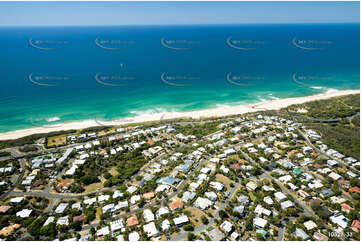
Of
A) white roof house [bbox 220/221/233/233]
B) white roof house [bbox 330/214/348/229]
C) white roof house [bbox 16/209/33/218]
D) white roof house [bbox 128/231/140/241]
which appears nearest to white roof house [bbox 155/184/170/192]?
white roof house [bbox 128/231/140/241]

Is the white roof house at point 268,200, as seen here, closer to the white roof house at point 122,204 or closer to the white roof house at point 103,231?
the white roof house at point 122,204

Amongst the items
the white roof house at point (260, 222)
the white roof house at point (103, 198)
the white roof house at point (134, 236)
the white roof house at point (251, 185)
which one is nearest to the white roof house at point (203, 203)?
the white roof house at point (260, 222)

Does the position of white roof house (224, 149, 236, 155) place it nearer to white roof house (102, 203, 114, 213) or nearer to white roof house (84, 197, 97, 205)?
white roof house (102, 203, 114, 213)

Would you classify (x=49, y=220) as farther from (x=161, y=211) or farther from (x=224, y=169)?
(x=224, y=169)

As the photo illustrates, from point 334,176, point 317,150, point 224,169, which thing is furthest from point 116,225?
→ point 317,150

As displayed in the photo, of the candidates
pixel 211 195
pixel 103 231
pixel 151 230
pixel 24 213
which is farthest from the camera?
pixel 211 195
